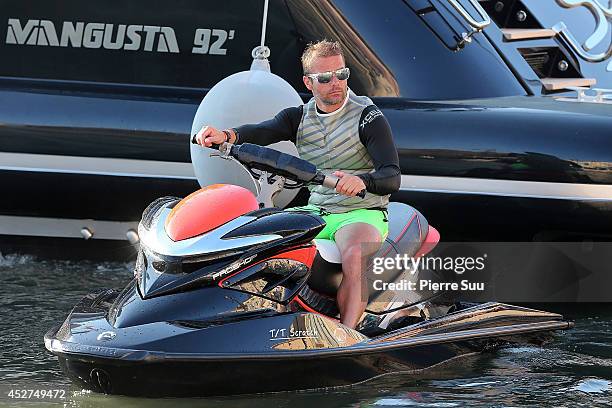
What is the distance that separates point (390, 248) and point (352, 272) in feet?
0.95

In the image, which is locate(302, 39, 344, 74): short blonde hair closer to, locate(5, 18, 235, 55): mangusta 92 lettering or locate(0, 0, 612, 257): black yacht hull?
locate(0, 0, 612, 257): black yacht hull

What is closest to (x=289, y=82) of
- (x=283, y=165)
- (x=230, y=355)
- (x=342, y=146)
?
(x=342, y=146)

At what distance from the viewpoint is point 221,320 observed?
4.08m

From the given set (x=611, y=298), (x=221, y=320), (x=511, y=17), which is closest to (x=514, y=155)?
(x=611, y=298)

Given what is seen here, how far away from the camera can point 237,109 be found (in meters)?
5.71

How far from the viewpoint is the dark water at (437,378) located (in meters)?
4.28

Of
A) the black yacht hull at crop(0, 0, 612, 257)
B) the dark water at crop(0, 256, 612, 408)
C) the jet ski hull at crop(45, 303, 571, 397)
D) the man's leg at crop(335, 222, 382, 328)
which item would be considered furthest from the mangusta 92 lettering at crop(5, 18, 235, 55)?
the jet ski hull at crop(45, 303, 571, 397)

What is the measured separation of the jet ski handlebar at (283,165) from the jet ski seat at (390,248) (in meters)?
0.35

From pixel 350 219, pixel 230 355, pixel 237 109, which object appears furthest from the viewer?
pixel 237 109

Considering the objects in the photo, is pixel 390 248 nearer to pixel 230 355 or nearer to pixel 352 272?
pixel 352 272

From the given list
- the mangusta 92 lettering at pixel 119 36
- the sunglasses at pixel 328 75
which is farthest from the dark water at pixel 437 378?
the mangusta 92 lettering at pixel 119 36

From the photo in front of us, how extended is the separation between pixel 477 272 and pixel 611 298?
136cm

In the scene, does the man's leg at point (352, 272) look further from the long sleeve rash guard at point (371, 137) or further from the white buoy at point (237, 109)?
the white buoy at point (237, 109)

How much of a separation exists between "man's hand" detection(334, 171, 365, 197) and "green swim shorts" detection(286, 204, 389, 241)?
1.31 ft
